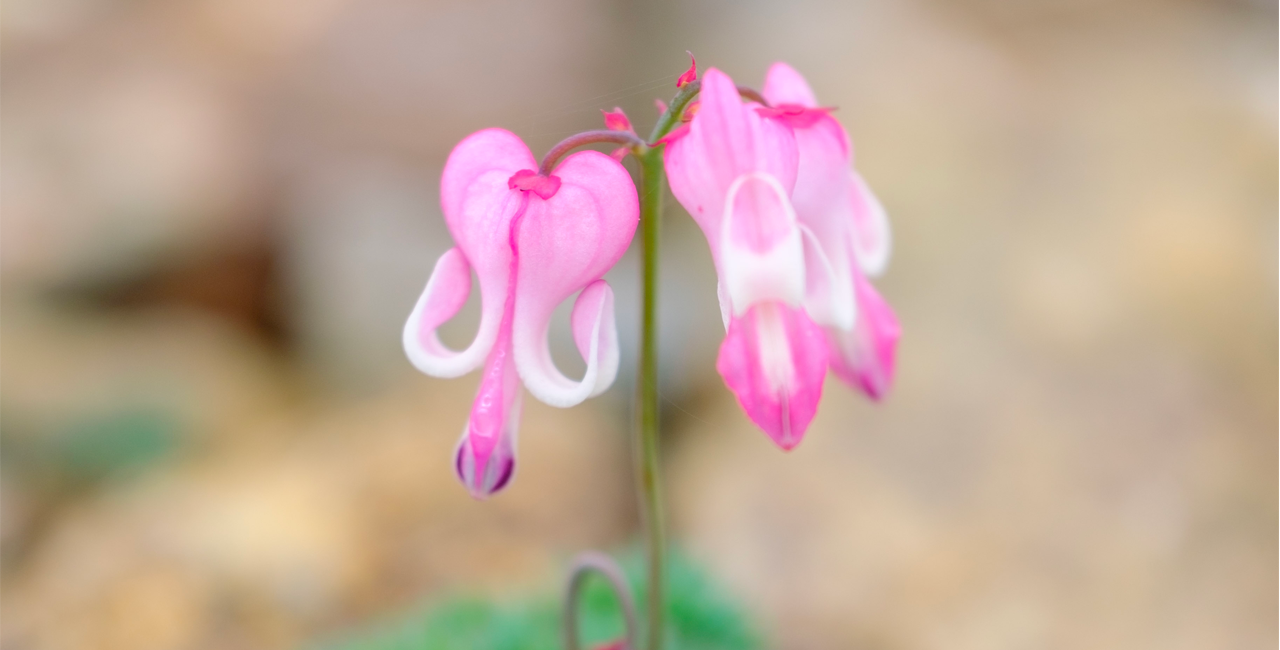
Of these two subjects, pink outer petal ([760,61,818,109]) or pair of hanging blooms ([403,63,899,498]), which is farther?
pink outer petal ([760,61,818,109])

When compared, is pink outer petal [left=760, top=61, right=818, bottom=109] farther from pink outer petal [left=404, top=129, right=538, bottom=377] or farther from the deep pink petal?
pink outer petal [left=404, top=129, right=538, bottom=377]

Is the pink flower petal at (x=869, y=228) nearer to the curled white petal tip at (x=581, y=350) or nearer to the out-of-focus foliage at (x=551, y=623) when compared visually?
the curled white petal tip at (x=581, y=350)

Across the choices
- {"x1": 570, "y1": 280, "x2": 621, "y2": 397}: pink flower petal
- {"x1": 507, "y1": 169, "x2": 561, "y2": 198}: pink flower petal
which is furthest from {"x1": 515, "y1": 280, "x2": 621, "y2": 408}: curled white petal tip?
{"x1": 507, "y1": 169, "x2": 561, "y2": 198}: pink flower petal

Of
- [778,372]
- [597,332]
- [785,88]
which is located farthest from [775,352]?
[785,88]

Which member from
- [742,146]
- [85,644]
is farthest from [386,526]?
[742,146]

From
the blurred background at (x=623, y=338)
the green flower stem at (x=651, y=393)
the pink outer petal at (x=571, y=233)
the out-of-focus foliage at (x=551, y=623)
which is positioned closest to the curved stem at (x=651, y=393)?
the green flower stem at (x=651, y=393)

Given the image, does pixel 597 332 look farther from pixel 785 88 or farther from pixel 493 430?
pixel 785 88
